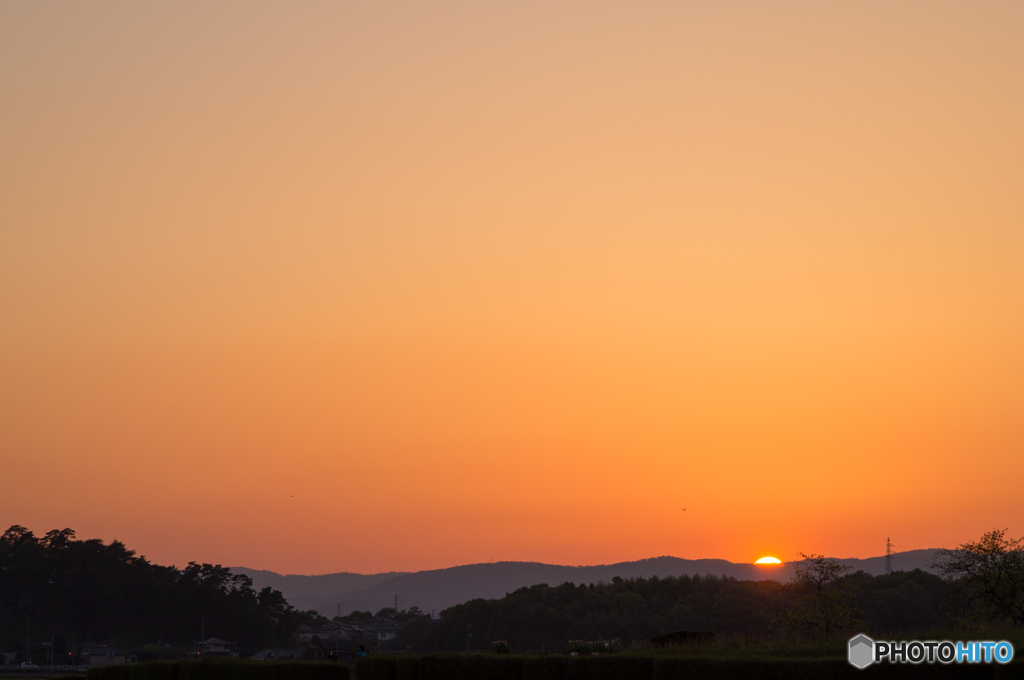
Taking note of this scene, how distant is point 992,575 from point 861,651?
1013 inches

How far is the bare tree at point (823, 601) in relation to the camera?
5975 cm

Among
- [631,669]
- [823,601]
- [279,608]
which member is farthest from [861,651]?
[279,608]

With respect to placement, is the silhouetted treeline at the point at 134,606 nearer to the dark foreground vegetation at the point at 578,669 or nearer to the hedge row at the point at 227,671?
the hedge row at the point at 227,671

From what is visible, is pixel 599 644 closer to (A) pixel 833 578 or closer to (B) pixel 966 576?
(B) pixel 966 576

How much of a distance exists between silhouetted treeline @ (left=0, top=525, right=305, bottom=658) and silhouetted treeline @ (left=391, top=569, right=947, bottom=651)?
29.9m

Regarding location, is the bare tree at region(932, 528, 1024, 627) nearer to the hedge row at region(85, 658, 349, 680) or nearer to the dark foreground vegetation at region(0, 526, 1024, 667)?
the hedge row at region(85, 658, 349, 680)

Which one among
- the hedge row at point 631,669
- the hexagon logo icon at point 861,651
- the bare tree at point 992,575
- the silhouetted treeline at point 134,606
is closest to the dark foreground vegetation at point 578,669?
the hedge row at point 631,669

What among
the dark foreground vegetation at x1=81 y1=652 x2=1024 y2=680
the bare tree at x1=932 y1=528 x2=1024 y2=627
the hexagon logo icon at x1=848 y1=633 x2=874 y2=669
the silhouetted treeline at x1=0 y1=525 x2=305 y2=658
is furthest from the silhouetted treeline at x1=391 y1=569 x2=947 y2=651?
the hexagon logo icon at x1=848 y1=633 x2=874 y2=669

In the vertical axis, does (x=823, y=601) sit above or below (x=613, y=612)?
above

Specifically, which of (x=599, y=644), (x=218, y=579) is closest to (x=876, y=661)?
(x=599, y=644)

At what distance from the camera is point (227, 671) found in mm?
38312

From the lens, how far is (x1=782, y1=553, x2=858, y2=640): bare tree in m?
59.8

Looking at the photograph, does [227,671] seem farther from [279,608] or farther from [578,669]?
[279,608]

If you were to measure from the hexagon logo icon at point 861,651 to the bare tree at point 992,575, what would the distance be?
21772 millimetres
